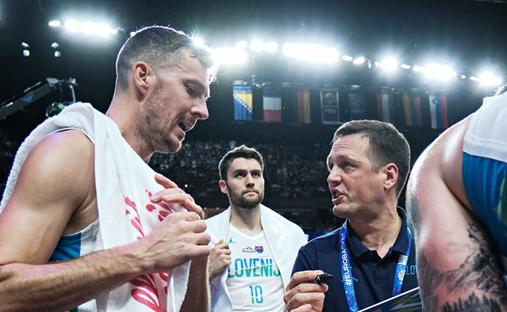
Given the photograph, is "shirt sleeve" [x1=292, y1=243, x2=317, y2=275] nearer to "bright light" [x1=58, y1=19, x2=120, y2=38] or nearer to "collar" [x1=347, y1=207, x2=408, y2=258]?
"collar" [x1=347, y1=207, x2=408, y2=258]

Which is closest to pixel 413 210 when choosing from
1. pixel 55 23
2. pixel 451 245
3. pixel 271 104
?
pixel 451 245

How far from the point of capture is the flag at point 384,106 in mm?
11281

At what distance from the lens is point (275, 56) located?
10.0 m

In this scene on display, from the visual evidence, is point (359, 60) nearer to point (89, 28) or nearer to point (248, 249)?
point (89, 28)

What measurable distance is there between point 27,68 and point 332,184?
8222 millimetres

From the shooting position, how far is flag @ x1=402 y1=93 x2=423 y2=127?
1155 centimetres

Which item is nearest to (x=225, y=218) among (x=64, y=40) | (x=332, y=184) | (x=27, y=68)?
(x=332, y=184)

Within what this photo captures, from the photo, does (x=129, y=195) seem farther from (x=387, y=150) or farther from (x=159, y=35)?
(x=387, y=150)

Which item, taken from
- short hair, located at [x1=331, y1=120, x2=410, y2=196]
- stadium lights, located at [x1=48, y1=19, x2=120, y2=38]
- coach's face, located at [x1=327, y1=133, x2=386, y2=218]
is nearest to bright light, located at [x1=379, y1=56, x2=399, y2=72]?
stadium lights, located at [x1=48, y1=19, x2=120, y2=38]

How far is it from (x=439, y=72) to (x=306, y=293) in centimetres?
1015

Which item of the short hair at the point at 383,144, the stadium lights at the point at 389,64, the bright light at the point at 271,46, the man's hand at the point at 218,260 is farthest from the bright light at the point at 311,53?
the short hair at the point at 383,144

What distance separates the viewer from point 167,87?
170 centimetres

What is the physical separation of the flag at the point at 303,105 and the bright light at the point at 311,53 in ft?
3.71

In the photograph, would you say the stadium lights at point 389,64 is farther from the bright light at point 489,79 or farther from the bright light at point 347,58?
the bright light at point 489,79
